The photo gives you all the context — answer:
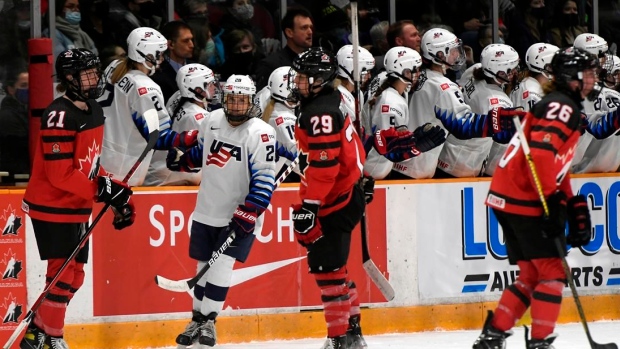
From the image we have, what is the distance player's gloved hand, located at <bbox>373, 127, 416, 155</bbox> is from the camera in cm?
821

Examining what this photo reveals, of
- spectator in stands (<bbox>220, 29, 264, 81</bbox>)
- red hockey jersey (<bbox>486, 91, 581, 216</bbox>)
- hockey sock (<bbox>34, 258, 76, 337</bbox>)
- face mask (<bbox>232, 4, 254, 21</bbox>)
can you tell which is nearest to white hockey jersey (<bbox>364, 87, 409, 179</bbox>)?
spectator in stands (<bbox>220, 29, 264, 81</bbox>)

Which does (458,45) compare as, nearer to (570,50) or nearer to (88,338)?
(570,50)

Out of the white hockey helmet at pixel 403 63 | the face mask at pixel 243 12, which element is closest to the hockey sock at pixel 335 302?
the white hockey helmet at pixel 403 63

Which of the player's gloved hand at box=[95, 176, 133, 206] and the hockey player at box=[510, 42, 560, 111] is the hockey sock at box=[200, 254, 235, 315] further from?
the hockey player at box=[510, 42, 560, 111]

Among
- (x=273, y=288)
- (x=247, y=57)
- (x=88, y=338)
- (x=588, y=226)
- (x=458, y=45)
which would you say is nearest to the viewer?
(x=588, y=226)

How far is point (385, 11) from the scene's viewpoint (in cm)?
1026

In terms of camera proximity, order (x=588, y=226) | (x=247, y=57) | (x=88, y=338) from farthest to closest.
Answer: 1. (x=247, y=57)
2. (x=88, y=338)
3. (x=588, y=226)

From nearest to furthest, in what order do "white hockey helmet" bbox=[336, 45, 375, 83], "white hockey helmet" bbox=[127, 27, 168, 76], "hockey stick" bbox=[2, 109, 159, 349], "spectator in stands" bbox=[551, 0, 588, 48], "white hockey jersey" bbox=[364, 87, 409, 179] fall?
"hockey stick" bbox=[2, 109, 159, 349] → "white hockey helmet" bbox=[127, 27, 168, 76] → "white hockey jersey" bbox=[364, 87, 409, 179] → "white hockey helmet" bbox=[336, 45, 375, 83] → "spectator in stands" bbox=[551, 0, 588, 48]

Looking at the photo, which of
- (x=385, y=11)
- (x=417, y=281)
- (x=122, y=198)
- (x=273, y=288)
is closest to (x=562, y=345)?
(x=417, y=281)

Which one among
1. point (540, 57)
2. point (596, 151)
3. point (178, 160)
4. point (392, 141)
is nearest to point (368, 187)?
point (392, 141)

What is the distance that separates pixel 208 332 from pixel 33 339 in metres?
0.90

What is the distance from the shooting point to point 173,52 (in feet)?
29.1

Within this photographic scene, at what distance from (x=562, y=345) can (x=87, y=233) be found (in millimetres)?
2670

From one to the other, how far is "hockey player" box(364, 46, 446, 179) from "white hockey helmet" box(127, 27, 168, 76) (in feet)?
4.61
